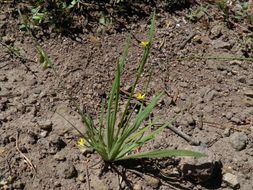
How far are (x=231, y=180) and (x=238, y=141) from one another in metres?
0.27

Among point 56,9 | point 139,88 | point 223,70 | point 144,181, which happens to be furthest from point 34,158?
point 223,70

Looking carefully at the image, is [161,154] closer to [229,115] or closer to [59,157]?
[59,157]

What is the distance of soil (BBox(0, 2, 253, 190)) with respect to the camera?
234 cm

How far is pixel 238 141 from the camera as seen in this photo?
2564 millimetres

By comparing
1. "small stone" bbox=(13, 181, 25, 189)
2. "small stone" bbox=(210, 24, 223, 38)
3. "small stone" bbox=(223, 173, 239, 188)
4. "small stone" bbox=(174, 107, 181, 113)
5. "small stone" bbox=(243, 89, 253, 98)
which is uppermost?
"small stone" bbox=(210, 24, 223, 38)

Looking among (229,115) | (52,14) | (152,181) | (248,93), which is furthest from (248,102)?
(52,14)

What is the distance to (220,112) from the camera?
2.72 m

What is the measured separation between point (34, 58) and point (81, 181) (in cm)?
92

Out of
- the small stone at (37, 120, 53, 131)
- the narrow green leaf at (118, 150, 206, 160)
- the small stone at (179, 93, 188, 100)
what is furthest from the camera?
the small stone at (179, 93, 188, 100)

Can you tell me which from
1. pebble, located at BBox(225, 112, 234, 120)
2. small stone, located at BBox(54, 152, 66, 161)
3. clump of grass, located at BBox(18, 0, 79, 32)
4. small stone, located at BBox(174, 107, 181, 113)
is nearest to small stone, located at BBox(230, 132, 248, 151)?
pebble, located at BBox(225, 112, 234, 120)

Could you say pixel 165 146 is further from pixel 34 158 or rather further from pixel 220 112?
pixel 34 158

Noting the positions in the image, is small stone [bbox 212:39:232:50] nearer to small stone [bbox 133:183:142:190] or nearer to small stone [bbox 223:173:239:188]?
small stone [bbox 223:173:239:188]

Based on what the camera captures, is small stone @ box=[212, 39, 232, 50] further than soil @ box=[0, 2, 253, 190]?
Yes

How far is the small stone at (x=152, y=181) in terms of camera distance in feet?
7.68
